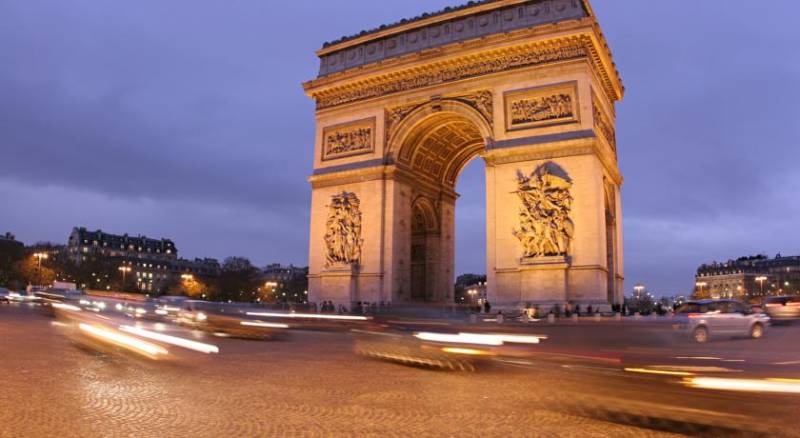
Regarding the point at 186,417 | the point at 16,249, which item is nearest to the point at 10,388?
the point at 186,417

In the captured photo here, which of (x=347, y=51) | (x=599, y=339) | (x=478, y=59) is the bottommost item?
(x=599, y=339)

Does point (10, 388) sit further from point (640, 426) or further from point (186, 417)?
point (640, 426)

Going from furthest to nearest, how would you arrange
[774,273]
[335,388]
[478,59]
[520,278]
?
[774,273] → [478,59] → [520,278] → [335,388]

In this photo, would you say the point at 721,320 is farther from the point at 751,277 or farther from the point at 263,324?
the point at 751,277

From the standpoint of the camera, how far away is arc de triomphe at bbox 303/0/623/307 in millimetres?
25078

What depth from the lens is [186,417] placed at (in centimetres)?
612

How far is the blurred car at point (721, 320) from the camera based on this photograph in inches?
634

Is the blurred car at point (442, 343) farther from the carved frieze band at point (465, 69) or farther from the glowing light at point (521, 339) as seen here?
the carved frieze band at point (465, 69)

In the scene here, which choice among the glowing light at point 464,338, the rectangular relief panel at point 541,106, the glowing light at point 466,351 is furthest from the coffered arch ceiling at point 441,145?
the glowing light at point 466,351

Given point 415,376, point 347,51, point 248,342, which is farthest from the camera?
point 347,51

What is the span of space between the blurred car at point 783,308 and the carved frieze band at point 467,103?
49.9ft

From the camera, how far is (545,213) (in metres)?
25.2

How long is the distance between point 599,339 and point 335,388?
3731 mm

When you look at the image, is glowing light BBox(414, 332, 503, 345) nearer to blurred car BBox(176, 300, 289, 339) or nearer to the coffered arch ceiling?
blurred car BBox(176, 300, 289, 339)
